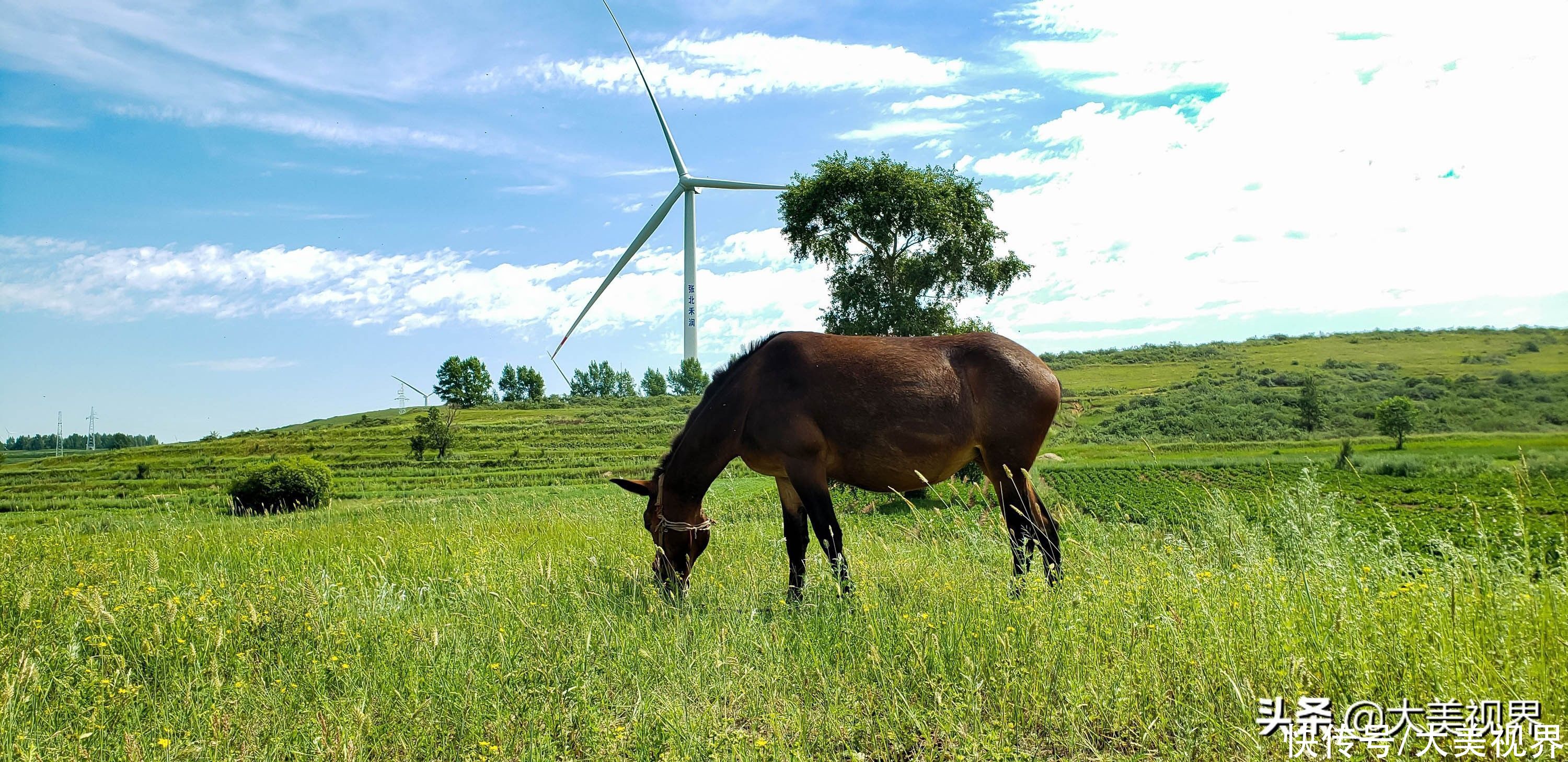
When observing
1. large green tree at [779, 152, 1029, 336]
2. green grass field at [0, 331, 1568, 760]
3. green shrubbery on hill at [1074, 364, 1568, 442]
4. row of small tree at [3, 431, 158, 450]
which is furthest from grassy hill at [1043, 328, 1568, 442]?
row of small tree at [3, 431, 158, 450]

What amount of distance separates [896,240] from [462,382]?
96772mm

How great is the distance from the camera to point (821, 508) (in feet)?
20.1

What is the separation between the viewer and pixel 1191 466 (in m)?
41.2

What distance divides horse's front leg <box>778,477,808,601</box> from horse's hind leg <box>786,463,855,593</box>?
18cm

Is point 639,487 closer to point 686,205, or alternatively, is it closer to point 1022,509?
point 1022,509

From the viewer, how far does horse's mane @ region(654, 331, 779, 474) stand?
6809 mm

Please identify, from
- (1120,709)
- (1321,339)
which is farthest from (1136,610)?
(1321,339)

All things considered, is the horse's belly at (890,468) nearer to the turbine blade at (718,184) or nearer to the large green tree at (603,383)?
the turbine blade at (718,184)

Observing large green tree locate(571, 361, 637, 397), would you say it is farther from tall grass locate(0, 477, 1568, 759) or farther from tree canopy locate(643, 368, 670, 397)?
tall grass locate(0, 477, 1568, 759)

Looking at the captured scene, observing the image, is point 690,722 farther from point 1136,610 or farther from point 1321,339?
point 1321,339

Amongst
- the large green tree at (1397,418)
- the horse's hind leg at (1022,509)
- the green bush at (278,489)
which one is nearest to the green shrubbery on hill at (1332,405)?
the large green tree at (1397,418)

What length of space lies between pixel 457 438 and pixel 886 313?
59.7 metres

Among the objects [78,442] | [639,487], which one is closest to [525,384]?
[78,442]

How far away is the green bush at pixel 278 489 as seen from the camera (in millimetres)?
27969
